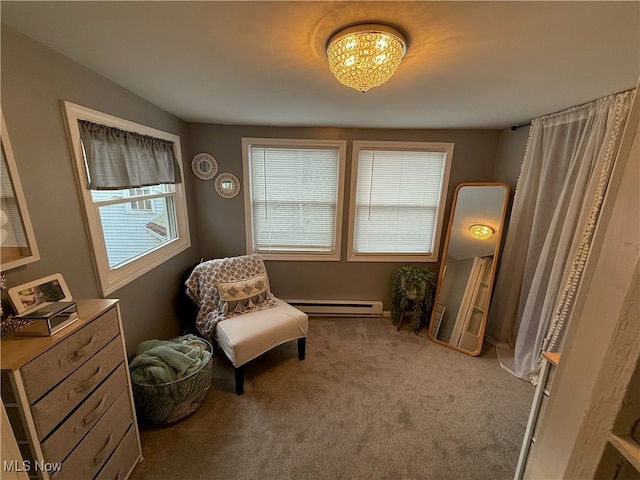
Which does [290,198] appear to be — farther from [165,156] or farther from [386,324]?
[386,324]

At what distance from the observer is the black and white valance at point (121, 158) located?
1.44 metres

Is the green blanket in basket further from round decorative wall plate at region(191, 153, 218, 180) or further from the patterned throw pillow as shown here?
round decorative wall plate at region(191, 153, 218, 180)

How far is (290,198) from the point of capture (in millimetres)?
2850

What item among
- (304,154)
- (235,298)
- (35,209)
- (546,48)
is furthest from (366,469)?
(304,154)

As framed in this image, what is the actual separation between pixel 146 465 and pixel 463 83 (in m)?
2.87

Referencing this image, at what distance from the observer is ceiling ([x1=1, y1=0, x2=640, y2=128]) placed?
2.85 feet

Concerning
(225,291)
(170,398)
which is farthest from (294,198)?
(170,398)

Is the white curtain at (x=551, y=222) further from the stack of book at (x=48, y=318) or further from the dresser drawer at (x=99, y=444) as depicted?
the stack of book at (x=48, y=318)

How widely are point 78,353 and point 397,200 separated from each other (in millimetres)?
2805

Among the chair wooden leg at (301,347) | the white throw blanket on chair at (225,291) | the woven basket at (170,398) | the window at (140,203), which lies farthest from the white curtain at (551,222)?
the window at (140,203)

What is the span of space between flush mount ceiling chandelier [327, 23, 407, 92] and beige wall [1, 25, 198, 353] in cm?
133

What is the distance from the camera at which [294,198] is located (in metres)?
2.85

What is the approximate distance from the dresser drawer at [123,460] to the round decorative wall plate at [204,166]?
220cm

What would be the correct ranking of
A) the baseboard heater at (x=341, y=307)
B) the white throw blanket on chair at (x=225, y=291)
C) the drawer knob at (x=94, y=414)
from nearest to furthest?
the drawer knob at (x=94, y=414)
the white throw blanket on chair at (x=225, y=291)
the baseboard heater at (x=341, y=307)
